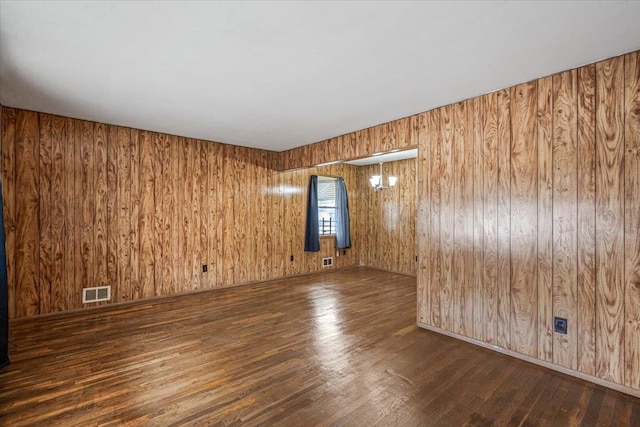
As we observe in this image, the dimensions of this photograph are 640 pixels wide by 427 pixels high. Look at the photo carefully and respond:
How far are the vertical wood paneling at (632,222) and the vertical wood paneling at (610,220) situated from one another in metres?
0.03

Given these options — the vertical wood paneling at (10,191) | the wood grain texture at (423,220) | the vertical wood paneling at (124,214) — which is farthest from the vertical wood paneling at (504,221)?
the vertical wood paneling at (10,191)

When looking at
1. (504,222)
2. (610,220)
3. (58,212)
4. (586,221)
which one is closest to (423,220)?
(504,222)

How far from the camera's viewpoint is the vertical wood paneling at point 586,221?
2.37 metres

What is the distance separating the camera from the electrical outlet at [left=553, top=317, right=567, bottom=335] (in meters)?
2.49

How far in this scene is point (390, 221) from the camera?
691 cm

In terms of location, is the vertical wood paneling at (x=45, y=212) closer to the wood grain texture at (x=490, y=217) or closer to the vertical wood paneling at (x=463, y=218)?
the vertical wood paneling at (x=463, y=218)

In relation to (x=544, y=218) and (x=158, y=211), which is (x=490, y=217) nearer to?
(x=544, y=218)

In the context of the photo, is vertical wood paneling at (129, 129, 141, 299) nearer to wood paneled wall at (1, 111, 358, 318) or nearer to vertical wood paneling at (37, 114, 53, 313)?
wood paneled wall at (1, 111, 358, 318)

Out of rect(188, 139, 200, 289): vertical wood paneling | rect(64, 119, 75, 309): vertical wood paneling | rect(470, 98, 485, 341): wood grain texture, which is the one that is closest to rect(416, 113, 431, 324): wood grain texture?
rect(470, 98, 485, 341): wood grain texture

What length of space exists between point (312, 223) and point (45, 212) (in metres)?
4.18

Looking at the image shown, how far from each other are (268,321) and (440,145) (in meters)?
2.80

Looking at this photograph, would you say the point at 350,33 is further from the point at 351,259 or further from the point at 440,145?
the point at 351,259

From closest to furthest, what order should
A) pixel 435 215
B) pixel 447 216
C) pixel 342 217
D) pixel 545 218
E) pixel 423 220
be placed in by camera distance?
pixel 545 218, pixel 447 216, pixel 435 215, pixel 423 220, pixel 342 217

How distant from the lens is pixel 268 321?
362cm
